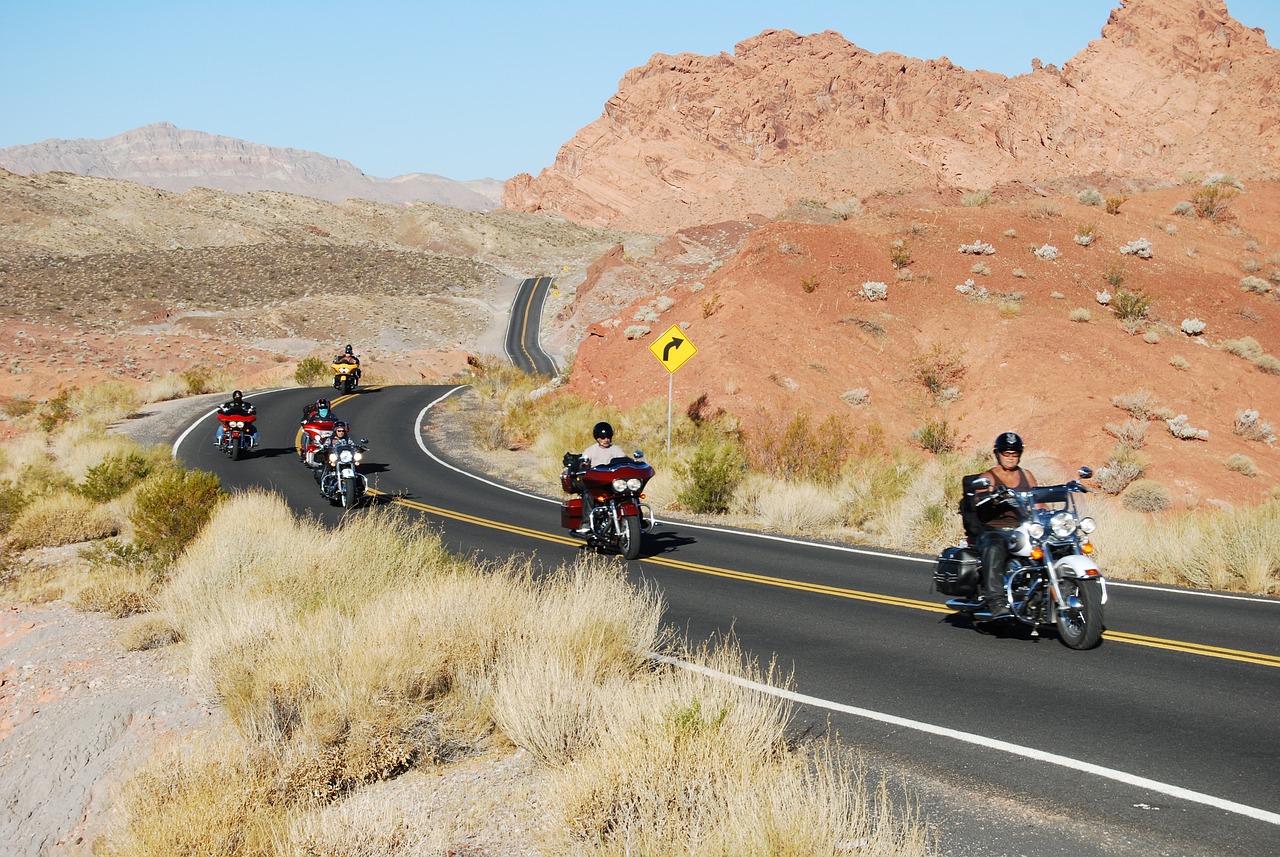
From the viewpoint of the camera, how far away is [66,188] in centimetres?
11275

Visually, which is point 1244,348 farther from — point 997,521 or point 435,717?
point 435,717

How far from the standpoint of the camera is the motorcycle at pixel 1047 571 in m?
8.05

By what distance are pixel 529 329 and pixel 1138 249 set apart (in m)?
47.7

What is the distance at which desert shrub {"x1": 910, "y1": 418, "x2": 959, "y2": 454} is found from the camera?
978 inches

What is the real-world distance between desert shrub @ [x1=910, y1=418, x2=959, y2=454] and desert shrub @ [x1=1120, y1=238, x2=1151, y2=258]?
12.3 metres

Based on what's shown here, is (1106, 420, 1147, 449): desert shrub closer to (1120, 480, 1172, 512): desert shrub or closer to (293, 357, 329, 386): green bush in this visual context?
(1120, 480, 1172, 512): desert shrub

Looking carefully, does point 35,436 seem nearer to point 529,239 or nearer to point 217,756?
point 217,756

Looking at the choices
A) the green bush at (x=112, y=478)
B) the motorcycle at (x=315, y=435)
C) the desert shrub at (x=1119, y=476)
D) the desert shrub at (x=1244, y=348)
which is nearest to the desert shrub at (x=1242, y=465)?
the desert shrub at (x=1119, y=476)

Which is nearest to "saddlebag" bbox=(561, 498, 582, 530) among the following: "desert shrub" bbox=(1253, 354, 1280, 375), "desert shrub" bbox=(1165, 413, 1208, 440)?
"desert shrub" bbox=(1165, 413, 1208, 440)

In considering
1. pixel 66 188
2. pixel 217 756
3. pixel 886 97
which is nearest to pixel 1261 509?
pixel 217 756

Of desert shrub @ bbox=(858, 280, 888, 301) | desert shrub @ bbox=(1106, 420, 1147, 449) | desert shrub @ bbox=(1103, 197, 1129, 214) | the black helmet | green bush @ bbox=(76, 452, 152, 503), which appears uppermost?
desert shrub @ bbox=(1103, 197, 1129, 214)

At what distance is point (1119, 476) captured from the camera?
21484 millimetres

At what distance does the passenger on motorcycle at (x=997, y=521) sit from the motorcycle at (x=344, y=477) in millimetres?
11875

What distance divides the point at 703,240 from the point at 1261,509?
49.4m
